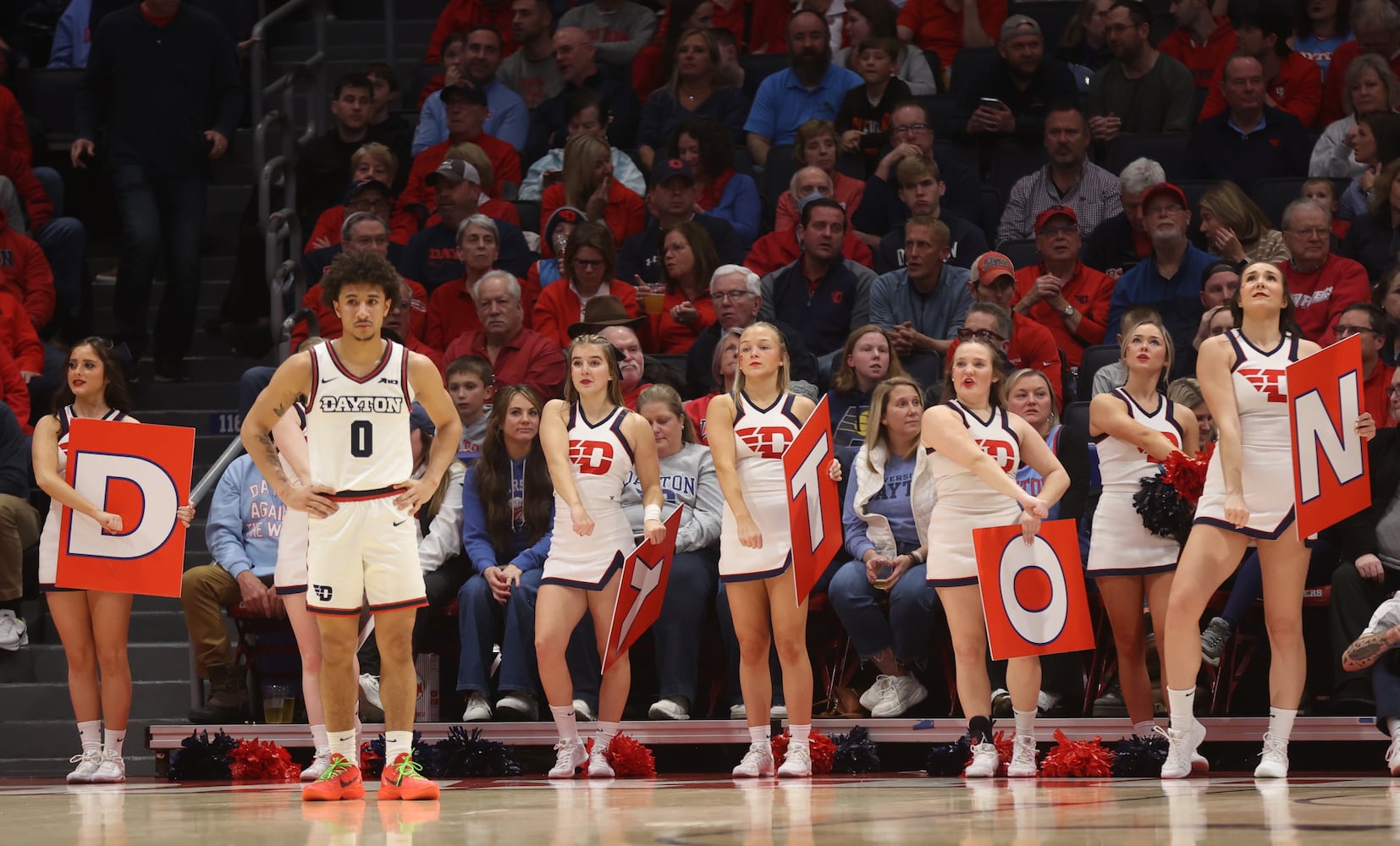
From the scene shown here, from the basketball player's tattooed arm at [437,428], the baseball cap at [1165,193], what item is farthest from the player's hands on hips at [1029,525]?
the baseball cap at [1165,193]

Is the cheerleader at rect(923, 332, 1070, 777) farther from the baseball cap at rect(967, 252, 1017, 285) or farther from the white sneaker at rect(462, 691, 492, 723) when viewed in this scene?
the white sneaker at rect(462, 691, 492, 723)

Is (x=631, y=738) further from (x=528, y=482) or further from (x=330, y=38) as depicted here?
(x=330, y=38)

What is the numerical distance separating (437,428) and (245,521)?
275cm

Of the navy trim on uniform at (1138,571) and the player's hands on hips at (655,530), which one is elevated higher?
the player's hands on hips at (655,530)

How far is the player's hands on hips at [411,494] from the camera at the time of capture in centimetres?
596

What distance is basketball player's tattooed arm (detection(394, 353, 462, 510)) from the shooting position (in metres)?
5.98

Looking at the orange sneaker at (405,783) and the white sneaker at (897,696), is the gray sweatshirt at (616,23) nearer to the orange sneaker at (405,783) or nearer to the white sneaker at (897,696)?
the white sneaker at (897,696)

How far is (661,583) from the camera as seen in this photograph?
7430 millimetres

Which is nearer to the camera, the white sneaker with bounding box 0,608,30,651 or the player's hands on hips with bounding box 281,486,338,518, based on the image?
the player's hands on hips with bounding box 281,486,338,518

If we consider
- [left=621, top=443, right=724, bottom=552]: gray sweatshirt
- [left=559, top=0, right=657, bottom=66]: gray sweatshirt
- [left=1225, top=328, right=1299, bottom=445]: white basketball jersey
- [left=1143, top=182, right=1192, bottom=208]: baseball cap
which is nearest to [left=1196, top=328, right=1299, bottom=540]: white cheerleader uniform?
[left=1225, top=328, right=1299, bottom=445]: white basketball jersey

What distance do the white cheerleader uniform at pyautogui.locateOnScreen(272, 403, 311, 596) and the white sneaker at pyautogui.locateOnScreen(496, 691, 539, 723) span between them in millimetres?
1139

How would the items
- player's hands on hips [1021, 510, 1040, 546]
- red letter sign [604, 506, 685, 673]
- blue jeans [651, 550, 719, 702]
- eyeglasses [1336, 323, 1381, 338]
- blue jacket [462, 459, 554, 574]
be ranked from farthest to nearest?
blue jacket [462, 459, 554, 574]
blue jeans [651, 550, 719, 702]
eyeglasses [1336, 323, 1381, 338]
red letter sign [604, 506, 685, 673]
player's hands on hips [1021, 510, 1040, 546]

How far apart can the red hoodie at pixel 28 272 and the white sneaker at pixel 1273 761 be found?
23.6 ft

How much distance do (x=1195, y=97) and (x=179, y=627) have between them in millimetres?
6985
